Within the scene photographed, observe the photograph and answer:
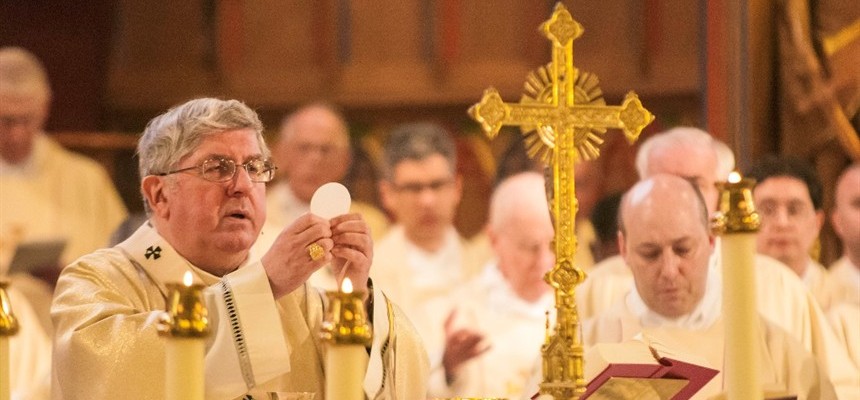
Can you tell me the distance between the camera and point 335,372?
8.83ft

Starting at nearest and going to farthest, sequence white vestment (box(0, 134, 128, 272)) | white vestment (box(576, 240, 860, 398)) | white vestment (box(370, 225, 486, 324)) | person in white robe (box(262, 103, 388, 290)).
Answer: white vestment (box(576, 240, 860, 398)) → person in white robe (box(262, 103, 388, 290)) → white vestment (box(370, 225, 486, 324)) → white vestment (box(0, 134, 128, 272))

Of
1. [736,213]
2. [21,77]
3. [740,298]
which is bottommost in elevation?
[740,298]

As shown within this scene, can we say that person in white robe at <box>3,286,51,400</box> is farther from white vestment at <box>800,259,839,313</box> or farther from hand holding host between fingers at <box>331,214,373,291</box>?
hand holding host between fingers at <box>331,214,373,291</box>

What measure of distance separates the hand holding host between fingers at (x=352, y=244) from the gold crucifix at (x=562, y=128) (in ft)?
1.50

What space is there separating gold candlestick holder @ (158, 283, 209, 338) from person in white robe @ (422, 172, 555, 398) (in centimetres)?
519

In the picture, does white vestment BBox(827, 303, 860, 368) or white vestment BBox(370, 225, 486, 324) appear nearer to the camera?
white vestment BBox(827, 303, 860, 368)

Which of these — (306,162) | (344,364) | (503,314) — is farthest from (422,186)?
(344,364)

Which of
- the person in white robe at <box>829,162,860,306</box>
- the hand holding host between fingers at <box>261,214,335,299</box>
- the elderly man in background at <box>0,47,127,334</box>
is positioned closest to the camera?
the hand holding host between fingers at <box>261,214,335,299</box>

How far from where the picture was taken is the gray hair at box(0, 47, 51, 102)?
8.84m

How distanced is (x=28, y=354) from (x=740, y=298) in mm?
5685

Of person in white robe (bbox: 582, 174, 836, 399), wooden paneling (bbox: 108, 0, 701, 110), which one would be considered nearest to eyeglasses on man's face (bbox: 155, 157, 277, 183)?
person in white robe (bbox: 582, 174, 836, 399)

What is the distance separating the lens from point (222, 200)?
13.4 feet

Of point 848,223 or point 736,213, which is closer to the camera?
point 736,213

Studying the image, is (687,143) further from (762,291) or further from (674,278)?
(674,278)
